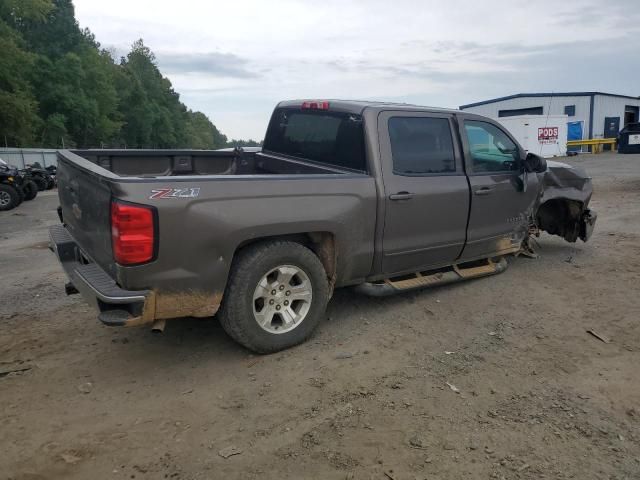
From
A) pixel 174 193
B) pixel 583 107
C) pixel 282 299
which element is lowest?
pixel 282 299

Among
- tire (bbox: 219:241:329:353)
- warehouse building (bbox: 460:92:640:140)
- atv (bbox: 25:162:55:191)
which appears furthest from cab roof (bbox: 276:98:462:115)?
warehouse building (bbox: 460:92:640:140)

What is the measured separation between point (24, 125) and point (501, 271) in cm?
4421

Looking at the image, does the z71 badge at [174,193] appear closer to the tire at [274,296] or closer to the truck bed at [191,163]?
the tire at [274,296]

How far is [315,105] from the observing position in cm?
491

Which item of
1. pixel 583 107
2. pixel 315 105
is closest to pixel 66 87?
pixel 583 107

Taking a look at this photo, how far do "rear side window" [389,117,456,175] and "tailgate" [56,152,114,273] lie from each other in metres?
2.27

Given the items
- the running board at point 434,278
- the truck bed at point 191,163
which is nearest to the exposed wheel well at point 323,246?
the running board at point 434,278

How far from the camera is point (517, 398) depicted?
3.33 metres

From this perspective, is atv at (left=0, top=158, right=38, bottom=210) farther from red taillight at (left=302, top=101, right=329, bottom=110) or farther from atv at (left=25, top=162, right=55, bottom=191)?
red taillight at (left=302, top=101, right=329, bottom=110)

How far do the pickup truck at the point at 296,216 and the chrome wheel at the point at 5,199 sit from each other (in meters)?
9.70

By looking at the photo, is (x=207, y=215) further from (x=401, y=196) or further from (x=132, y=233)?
(x=401, y=196)

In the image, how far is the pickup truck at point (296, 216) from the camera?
3.34 meters

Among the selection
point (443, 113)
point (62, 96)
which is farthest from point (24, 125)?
point (443, 113)

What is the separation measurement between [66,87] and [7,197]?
152 feet
